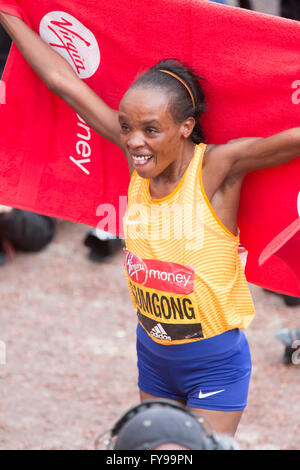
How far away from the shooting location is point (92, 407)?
485 cm

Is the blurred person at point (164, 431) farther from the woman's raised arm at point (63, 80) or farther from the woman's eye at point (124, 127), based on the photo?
the woman's raised arm at point (63, 80)

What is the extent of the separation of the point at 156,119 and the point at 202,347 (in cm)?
98

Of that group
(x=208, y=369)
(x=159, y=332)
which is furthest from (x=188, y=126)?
(x=208, y=369)

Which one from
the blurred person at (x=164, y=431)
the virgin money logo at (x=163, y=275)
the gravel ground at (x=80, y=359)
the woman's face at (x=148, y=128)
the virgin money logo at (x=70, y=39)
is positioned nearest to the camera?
the blurred person at (x=164, y=431)

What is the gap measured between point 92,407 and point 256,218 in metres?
2.24

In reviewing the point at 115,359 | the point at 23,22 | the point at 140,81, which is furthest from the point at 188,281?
the point at 115,359

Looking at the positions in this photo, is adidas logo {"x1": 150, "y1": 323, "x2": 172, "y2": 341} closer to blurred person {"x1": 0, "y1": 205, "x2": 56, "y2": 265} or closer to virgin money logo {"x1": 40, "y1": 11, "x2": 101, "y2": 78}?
virgin money logo {"x1": 40, "y1": 11, "x2": 101, "y2": 78}

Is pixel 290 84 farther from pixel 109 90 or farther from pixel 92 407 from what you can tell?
pixel 92 407

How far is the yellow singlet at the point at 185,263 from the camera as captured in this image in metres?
2.84

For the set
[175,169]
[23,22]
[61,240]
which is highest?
[23,22]

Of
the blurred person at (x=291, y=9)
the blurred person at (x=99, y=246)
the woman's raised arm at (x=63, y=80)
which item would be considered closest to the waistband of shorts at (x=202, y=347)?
the woman's raised arm at (x=63, y=80)

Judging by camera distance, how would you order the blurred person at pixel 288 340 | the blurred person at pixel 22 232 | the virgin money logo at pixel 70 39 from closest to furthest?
the virgin money logo at pixel 70 39, the blurred person at pixel 288 340, the blurred person at pixel 22 232

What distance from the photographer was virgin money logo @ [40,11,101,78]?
335 centimetres

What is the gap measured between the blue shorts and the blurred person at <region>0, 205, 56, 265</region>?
393cm
